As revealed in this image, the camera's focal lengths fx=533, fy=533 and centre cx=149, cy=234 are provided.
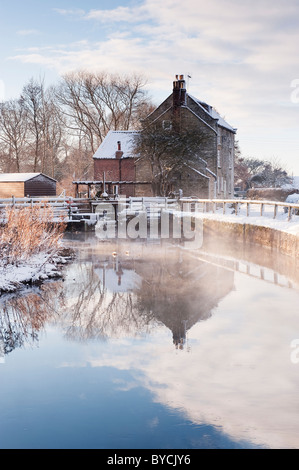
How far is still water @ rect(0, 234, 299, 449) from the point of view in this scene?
16.7 ft

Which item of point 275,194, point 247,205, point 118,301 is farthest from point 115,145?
point 118,301

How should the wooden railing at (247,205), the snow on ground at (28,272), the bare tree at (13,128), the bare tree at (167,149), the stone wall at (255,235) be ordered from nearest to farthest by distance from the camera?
the snow on ground at (28,272) → the stone wall at (255,235) → the wooden railing at (247,205) → the bare tree at (167,149) → the bare tree at (13,128)

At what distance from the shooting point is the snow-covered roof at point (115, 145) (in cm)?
4806

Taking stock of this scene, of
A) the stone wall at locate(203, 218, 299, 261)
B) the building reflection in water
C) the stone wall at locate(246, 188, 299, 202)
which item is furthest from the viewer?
the stone wall at locate(246, 188, 299, 202)

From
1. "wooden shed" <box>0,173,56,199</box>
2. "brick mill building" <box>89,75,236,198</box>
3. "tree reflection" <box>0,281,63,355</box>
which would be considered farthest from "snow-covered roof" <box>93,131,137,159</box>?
"tree reflection" <box>0,281,63,355</box>

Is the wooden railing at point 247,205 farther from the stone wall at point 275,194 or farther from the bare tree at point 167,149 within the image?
the stone wall at point 275,194

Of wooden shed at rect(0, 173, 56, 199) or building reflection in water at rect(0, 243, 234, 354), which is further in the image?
wooden shed at rect(0, 173, 56, 199)

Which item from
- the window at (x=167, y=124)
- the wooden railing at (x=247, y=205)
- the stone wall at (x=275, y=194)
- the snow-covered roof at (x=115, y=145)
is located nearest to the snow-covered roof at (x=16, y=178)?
the snow-covered roof at (x=115, y=145)

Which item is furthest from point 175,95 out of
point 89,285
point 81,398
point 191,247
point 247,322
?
point 81,398

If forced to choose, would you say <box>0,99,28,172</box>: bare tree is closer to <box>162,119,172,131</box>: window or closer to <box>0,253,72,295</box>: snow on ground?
<box>162,119,172,131</box>: window

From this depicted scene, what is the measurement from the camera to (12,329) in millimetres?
8836

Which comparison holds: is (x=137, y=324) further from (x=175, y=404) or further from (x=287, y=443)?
(x=287, y=443)

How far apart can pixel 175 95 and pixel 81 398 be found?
41.0m
